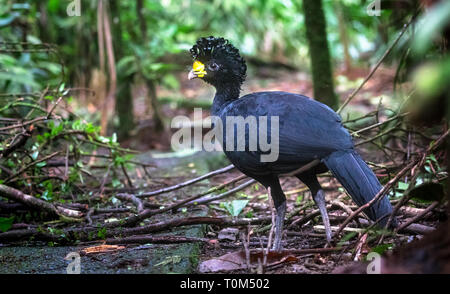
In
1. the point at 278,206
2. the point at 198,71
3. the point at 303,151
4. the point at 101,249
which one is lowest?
the point at 101,249

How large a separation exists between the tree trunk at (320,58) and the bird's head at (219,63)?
58.9 inches

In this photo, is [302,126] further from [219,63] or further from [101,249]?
[101,249]

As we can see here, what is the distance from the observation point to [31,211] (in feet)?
12.4

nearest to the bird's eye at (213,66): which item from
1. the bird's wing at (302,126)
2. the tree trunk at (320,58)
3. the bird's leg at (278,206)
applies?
the bird's wing at (302,126)

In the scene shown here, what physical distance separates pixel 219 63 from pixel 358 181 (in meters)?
1.38

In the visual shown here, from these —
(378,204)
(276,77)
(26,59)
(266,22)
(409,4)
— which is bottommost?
(378,204)

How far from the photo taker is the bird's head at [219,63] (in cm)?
356

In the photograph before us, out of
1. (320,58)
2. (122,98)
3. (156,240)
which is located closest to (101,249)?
(156,240)

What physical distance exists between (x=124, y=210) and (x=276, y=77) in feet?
26.6

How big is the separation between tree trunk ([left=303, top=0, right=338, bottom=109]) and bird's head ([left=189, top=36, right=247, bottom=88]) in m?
1.50

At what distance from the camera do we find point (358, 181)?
A: 9.05 feet
